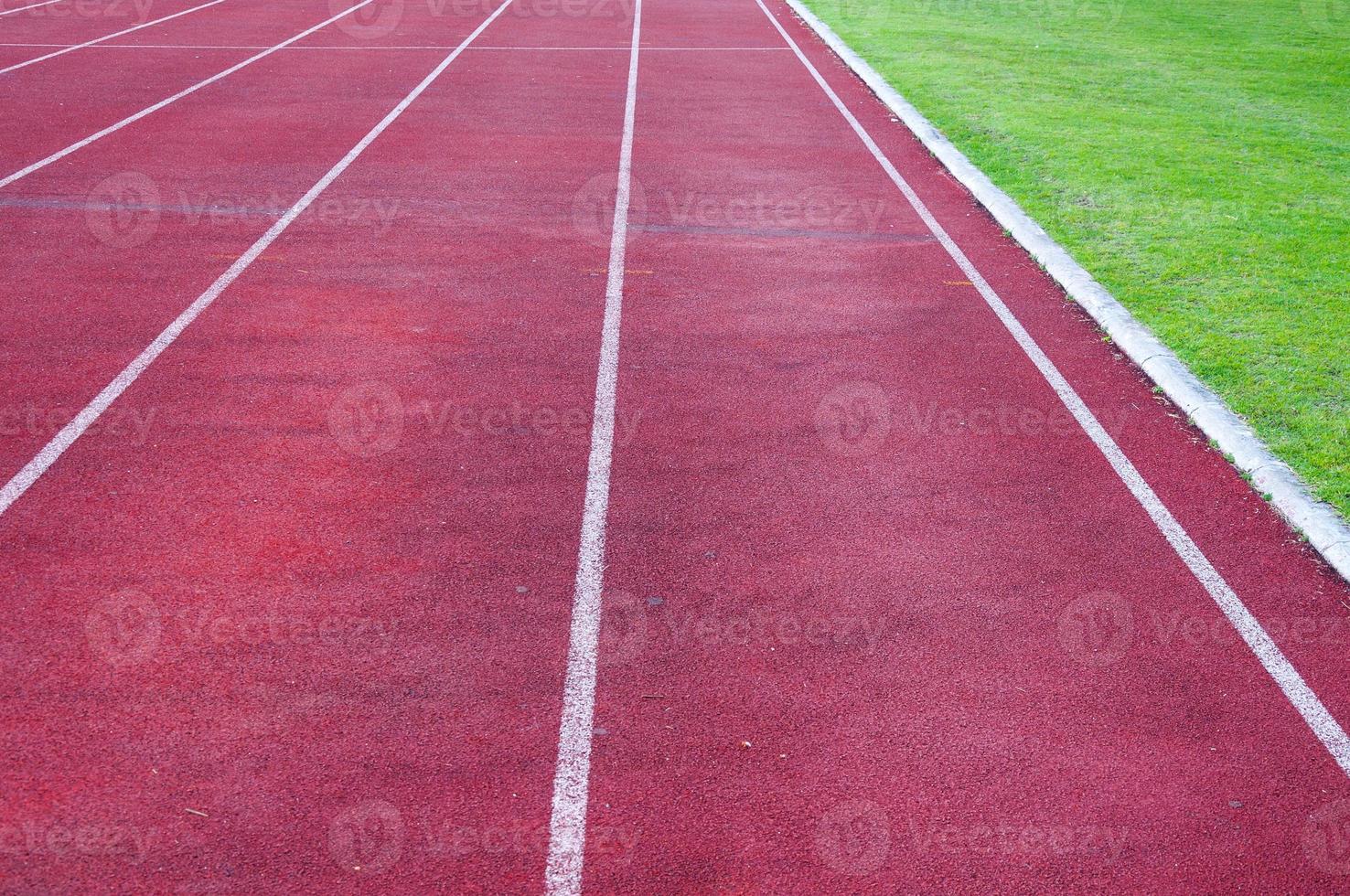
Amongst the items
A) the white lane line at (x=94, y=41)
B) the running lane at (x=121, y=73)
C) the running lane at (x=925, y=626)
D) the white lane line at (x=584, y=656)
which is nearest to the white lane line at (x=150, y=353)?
the white lane line at (x=584, y=656)

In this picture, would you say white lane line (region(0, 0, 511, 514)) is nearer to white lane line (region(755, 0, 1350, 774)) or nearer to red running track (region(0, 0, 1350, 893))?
red running track (region(0, 0, 1350, 893))

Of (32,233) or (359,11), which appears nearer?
(32,233)

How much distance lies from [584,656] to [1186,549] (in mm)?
3030

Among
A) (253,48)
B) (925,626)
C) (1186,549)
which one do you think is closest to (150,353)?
(925,626)

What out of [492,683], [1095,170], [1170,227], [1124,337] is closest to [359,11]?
[1095,170]

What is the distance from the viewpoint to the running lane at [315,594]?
4.05 meters

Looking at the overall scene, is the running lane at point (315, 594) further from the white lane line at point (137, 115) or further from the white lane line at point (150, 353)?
the white lane line at point (137, 115)

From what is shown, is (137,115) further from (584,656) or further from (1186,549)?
(1186,549)

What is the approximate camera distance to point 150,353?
7.75 metres

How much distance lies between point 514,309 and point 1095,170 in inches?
260

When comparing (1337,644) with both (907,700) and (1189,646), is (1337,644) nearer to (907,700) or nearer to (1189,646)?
(1189,646)

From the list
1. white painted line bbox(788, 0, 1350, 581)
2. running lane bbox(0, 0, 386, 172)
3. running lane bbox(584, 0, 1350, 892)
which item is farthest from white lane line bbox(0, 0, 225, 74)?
white painted line bbox(788, 0, 1350, 581)

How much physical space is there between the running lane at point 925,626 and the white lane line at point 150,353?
3021mm

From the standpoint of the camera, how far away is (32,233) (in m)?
9.98
